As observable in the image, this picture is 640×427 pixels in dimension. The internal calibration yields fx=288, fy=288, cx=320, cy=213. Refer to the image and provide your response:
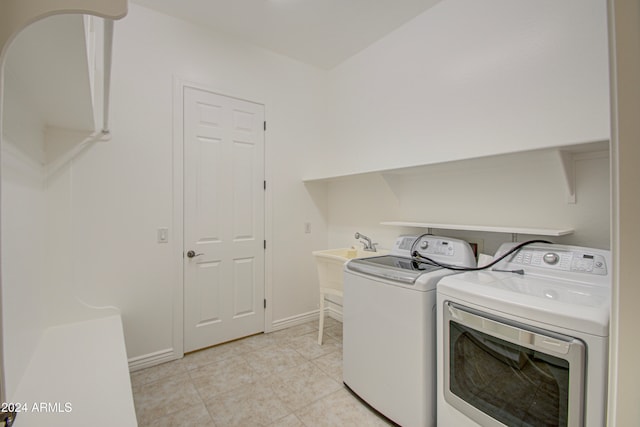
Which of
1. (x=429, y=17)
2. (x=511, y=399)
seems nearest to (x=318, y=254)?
(x=511, y=399)

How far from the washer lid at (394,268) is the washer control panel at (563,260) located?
0.45 m

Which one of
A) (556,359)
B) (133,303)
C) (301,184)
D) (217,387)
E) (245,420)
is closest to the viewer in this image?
(556,359)

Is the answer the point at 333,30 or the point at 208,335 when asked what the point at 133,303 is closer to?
the point at 208,335

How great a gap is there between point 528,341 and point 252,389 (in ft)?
5.63

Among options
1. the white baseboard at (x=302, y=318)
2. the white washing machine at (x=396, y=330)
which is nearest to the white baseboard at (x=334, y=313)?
the white baseboard at (x=302, y=318)

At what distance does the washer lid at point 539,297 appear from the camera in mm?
995

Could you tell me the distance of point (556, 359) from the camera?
104cm

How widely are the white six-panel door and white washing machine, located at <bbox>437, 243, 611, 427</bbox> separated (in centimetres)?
188

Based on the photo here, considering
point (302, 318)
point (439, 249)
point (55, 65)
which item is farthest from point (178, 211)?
point (439, 249)

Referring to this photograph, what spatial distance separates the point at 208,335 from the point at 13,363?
1531 millimetres

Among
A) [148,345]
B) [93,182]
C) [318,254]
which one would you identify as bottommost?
[148,345]

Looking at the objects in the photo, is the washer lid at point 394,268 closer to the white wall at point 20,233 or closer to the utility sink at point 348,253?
the utility sink at point 348,253

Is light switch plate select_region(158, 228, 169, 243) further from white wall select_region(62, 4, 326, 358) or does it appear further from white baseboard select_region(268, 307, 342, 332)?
white baseboard select_region(268, 307, 342, 332)

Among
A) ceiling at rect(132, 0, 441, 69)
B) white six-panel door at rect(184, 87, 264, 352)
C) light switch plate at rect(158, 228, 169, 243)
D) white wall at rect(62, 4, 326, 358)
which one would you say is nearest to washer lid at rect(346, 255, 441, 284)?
white six-panel door at rect(184, 87, 264, 352)
